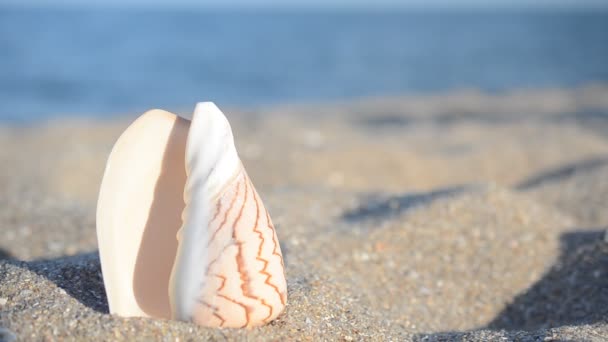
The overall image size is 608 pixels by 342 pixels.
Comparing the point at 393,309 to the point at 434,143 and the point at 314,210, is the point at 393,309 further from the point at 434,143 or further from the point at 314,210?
the point at 434,143

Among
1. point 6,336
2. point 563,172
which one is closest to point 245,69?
point 563,172

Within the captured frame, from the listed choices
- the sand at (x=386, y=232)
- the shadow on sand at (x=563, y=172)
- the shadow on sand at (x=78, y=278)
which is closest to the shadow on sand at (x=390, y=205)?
the sand at (x=386, y=232)

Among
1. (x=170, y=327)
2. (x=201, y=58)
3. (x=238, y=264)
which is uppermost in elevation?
(x=238, y=264)

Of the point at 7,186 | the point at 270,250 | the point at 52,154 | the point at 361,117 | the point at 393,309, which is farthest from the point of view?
the point at 361,117

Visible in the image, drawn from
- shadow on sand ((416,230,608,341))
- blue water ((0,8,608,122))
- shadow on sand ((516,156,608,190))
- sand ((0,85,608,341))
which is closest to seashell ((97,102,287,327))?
sand ((0,85,608,341))

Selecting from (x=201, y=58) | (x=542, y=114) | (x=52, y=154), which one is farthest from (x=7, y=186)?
(x=201, y=58)

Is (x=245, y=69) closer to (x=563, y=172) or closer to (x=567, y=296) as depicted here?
(x=563, y=172)

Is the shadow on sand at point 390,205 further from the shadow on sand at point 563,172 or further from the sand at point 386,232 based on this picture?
the shadow on sand at point 563,172
